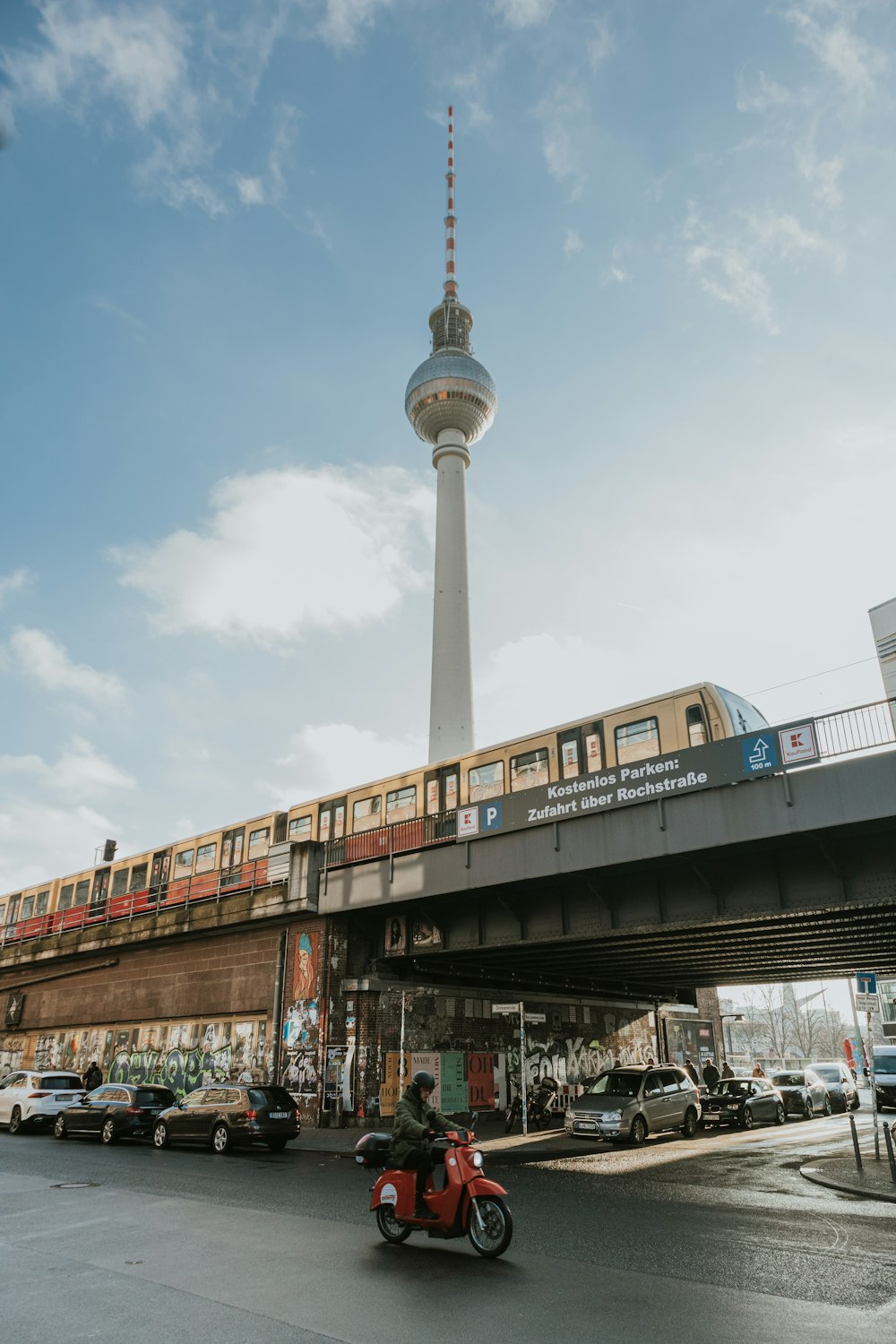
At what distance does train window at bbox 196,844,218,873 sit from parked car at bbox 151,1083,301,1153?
1216 cm

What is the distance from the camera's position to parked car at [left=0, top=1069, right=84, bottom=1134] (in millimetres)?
22672

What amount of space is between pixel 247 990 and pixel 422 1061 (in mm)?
5859

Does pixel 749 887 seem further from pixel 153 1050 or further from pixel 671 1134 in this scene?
pixel 153 1050

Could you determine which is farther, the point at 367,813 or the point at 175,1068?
the point at 175,1068

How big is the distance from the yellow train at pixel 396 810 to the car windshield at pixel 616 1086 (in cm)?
694

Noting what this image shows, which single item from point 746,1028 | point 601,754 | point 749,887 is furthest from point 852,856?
point 746,1028

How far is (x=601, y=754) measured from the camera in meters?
20.8

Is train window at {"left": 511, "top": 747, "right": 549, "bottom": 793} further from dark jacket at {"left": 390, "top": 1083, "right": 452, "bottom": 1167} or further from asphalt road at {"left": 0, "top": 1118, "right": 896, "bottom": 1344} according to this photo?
dark jacket at {"left": 390, "top": 1083, "right": 452, "bottom": 1167}

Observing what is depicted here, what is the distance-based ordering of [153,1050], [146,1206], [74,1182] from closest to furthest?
[146,1206], [74,1182], [153,1050]

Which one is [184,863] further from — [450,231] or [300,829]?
[450,231]

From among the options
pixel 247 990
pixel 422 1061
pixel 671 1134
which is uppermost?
pixel 247 990

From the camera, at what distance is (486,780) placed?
23094 millimetres

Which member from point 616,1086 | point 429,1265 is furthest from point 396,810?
point 429,1265

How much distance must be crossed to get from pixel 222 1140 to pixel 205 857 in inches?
556
